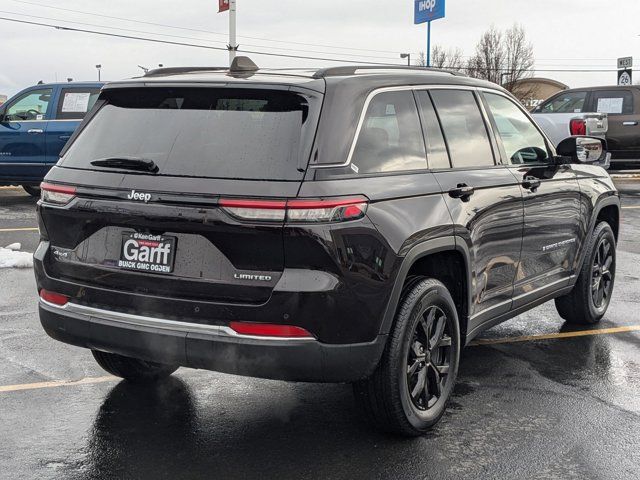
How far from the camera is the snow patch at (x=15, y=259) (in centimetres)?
845

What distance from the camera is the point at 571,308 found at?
20.4 ft

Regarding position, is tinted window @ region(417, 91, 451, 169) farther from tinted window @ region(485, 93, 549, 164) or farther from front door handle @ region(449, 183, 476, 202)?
tinted window @ region(485, 93, 549, 164)

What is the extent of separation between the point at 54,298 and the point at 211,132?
1152 millimetres

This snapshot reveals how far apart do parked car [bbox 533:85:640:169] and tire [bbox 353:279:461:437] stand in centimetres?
1324

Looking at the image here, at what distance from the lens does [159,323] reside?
143 inches

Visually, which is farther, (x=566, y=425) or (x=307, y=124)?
(x=566, y=425)

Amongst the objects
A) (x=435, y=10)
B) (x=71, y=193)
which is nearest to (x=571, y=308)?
(x=71, y=193)

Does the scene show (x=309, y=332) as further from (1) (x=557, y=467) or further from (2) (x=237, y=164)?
(1) (x=557, y=467)

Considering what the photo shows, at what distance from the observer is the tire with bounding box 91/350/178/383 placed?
15.2 feet

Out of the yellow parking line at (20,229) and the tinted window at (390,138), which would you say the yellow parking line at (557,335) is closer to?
the tinted window at (390,138)

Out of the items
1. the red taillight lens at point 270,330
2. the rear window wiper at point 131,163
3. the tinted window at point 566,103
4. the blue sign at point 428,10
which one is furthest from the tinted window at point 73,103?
the blue sign at point 428,10

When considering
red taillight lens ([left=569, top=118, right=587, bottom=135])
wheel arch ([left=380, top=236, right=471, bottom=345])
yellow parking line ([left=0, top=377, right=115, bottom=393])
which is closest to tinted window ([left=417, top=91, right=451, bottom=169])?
wheel arch ([left=380, top=236, right=471, bottom=345])

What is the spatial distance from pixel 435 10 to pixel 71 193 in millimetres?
28580

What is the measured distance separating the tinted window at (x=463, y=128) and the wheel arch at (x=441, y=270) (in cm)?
51
